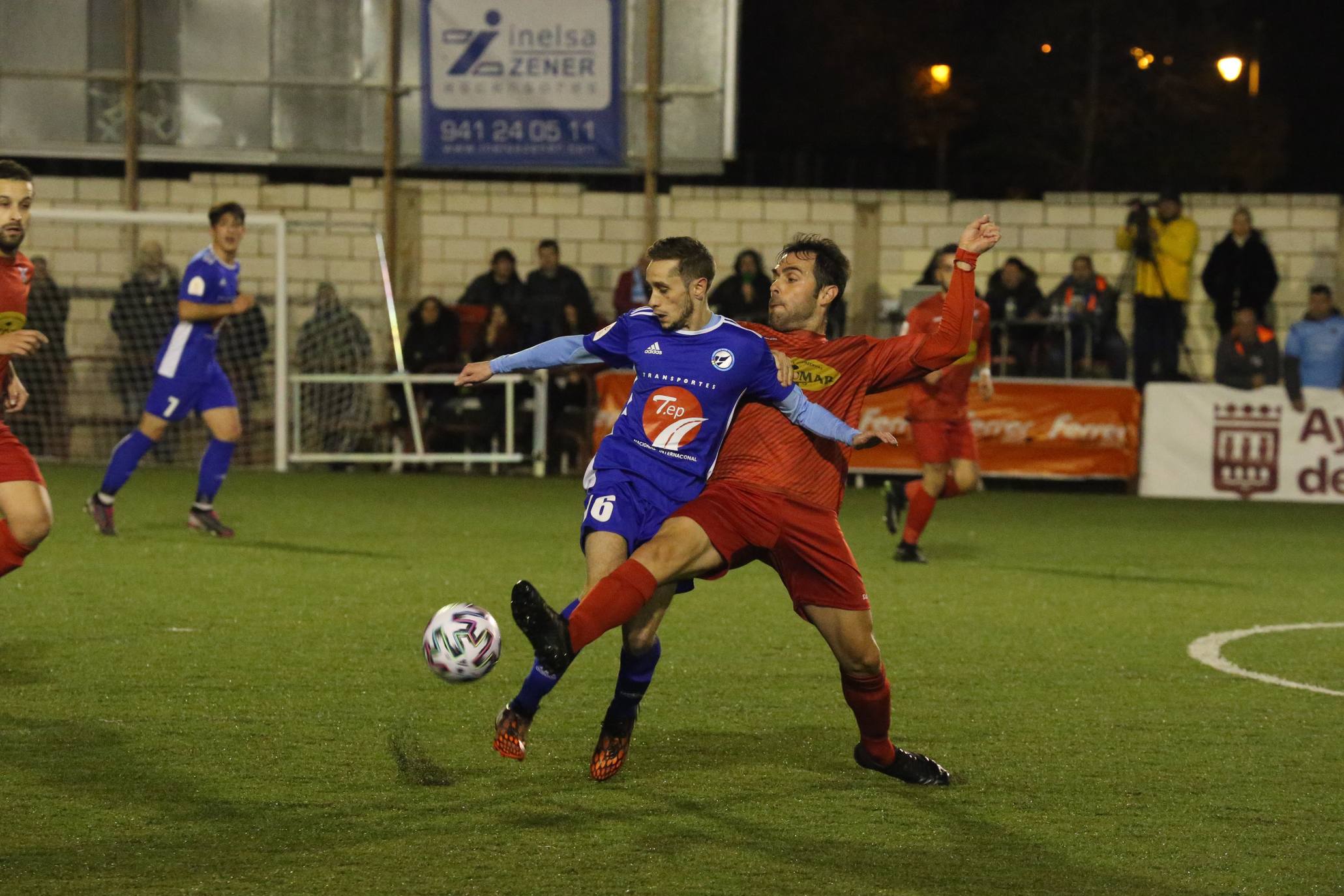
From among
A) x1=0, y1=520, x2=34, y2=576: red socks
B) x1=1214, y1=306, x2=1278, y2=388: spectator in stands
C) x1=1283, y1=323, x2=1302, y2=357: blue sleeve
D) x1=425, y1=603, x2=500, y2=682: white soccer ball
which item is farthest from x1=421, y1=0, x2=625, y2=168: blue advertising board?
x1=425, y1=603, x2=500, y2=682: white soccer ball

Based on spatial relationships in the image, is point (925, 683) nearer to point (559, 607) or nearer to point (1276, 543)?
point (559, 607)

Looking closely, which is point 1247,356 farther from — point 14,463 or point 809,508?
point 14,463

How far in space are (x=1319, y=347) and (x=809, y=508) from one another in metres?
12.3

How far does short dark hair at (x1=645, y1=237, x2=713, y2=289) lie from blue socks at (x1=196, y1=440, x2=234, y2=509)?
670 cm

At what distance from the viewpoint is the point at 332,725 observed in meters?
6.11

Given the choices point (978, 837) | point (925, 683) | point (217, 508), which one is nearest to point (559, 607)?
point (925, 683)

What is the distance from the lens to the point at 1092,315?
1744 cm

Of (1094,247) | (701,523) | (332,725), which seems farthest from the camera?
(1094,247)

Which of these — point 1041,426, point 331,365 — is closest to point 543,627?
point 1041,426

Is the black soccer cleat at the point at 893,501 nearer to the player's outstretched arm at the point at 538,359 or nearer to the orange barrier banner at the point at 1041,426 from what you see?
the orange barrier banner at the point at 1041,426

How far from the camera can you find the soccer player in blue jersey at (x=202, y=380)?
11227 millimetres

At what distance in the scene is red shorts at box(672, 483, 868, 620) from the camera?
5336 millimetres

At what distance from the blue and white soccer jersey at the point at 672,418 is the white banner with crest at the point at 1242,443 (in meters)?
12.0

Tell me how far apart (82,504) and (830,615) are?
9.63 metres
